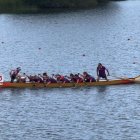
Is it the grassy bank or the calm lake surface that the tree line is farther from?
the calm lake surface

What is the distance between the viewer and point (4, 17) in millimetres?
107625

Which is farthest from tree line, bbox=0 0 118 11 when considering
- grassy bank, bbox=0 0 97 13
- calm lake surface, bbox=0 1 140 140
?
calm lake surface, bbox=0 1 140 140

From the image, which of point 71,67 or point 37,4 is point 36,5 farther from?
point 71,67

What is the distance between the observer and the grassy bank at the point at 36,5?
11700 cm

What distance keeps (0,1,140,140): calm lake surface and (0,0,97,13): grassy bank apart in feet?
21.1

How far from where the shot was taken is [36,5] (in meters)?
121

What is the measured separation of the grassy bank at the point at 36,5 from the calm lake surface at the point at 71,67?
6.42 m

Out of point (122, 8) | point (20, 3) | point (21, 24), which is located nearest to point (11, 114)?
point (21, 24)

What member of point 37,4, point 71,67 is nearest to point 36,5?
point 37,4

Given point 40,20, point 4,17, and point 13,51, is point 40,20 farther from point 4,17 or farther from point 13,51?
point 13,51

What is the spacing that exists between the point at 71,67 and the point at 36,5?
60955 mm

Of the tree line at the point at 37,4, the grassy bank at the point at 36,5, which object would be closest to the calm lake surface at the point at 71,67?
the grassy bank at the point at 36,5

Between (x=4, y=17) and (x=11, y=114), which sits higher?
(x=4, y=17)

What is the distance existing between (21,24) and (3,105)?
54802 millimetres
